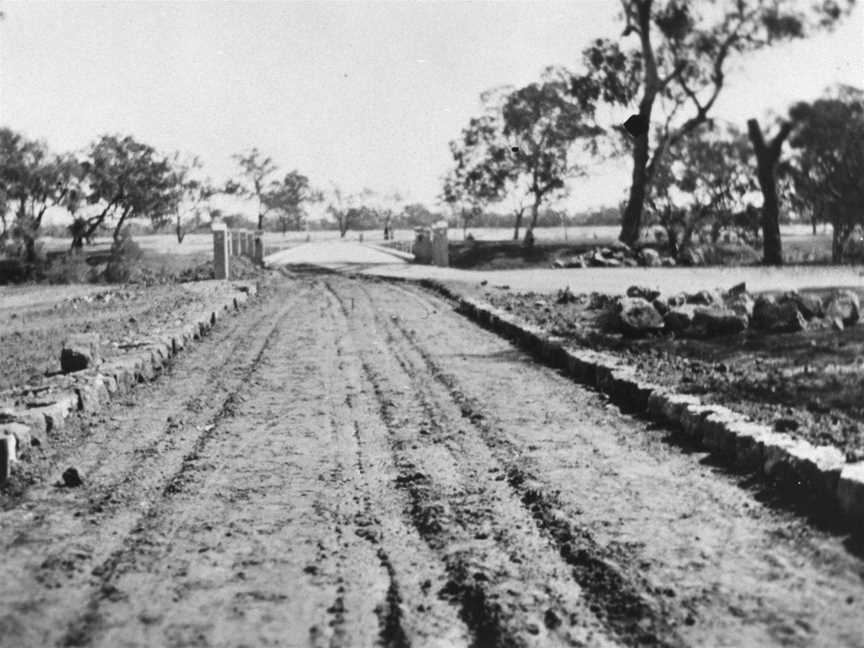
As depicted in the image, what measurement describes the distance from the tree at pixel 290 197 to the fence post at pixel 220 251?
2178 inches

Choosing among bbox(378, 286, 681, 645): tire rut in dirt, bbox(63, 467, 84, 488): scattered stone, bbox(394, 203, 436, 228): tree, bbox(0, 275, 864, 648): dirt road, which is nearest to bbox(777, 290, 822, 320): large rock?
bbox(0, 275, 864, 648): dirt road

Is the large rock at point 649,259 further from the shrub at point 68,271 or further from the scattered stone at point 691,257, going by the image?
the shrub at point 68,271

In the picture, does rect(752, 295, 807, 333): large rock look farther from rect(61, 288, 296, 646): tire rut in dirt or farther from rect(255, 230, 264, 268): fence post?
rect(255, 230, 264, 268): fence post

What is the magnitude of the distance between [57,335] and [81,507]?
760 centimetres

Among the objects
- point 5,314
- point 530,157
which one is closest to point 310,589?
point 5,314

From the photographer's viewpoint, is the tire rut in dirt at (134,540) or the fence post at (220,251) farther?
the fence post at (220,251)

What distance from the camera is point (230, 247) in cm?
2452

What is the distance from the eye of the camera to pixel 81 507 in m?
4.18

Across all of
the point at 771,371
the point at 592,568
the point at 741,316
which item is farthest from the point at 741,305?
the point at 592,568

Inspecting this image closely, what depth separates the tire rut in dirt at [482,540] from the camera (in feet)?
9.61

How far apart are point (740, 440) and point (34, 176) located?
140 ft

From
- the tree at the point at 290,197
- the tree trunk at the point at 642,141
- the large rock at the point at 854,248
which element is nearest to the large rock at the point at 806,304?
the large rock at the point at 854,248

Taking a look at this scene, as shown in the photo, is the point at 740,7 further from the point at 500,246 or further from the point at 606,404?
the point at 606,404

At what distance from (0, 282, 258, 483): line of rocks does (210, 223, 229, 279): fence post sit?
11746mm
